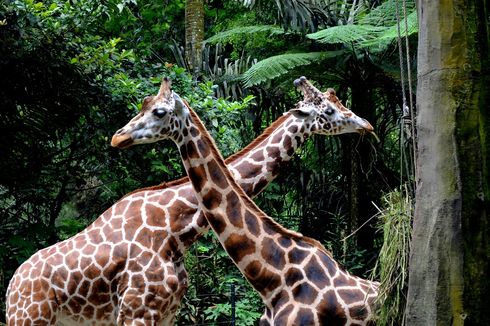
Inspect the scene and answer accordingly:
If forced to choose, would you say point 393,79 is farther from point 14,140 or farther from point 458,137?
point 458,137

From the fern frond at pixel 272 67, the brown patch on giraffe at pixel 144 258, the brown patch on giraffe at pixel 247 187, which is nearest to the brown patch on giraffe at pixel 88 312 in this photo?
the brown patch on giraffe at pixel 144 258

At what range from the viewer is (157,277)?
5711 mm

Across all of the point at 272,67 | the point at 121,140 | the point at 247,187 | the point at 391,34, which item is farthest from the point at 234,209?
the point at 272,67

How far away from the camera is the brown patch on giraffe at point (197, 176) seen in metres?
4.92

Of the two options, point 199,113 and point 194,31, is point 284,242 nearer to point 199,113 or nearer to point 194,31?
point 199,113

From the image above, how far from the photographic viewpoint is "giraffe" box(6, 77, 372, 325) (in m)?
5.71

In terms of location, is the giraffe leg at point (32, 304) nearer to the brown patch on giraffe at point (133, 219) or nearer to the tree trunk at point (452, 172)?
the brown patch on giraffe at point (133, 219)

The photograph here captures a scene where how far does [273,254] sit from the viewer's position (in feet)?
15.6

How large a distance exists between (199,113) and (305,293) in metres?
4.38

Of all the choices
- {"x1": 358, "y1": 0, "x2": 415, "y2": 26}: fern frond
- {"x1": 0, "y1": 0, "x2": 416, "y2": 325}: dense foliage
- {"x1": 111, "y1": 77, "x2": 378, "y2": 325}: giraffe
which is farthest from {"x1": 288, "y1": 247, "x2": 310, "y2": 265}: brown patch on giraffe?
{"x1": 358, "y1": 0, "x2": 415, "y2": 26}: fern frond

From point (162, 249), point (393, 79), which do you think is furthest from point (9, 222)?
point (393, 79)

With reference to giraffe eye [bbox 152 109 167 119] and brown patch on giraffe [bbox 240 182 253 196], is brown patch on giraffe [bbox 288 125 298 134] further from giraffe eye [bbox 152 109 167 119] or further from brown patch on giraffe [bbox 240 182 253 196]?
giraffe eye [bbox 152 109 167 119]

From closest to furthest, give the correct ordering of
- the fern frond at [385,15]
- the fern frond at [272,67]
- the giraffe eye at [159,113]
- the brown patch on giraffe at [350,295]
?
the brown patch on giraffe at [350,295]
the giraffe eye at [159,113]
the fern frond at [272,67]
the fern frond at [385,15]

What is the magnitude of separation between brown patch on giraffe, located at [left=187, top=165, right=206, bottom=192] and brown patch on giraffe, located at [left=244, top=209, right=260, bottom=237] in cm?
34
